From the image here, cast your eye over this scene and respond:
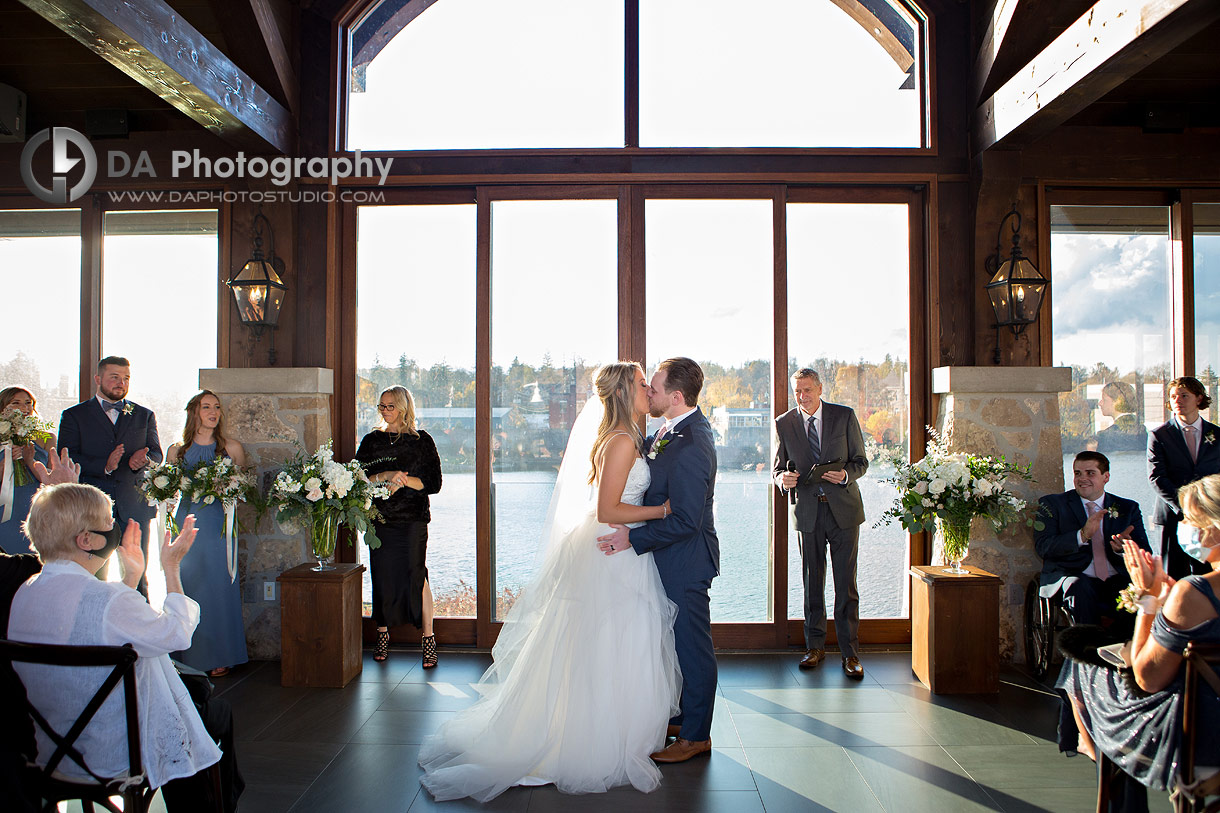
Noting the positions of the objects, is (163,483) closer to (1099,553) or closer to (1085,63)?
(1099,553)

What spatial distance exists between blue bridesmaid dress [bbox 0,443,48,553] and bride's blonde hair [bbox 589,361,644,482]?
3.44 metres

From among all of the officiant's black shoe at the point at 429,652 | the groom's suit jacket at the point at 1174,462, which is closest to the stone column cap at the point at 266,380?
the officiant's black shoe at the point at 429,652

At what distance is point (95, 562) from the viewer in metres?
2.26

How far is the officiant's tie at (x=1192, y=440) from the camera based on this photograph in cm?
444

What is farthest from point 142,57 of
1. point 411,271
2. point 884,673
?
point 884,673

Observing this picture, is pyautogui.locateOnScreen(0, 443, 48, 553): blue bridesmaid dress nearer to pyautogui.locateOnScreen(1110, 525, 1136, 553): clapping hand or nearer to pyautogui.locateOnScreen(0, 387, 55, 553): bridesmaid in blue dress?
pyautogui.locateOnScreen(0, 387, 55, 553): bridesmaid in blue dress

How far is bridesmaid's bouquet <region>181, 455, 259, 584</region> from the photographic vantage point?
4.28 meters

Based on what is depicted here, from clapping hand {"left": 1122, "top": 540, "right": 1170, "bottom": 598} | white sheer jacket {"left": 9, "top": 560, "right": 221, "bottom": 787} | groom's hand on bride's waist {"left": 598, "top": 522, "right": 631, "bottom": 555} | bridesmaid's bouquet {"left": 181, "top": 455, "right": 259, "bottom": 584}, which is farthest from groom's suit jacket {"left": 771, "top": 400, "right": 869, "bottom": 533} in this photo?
white sheer jacket {"left": 9, "top": 560, "right": 221, "bottom": 787}

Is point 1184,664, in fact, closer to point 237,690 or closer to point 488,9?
point 237,690

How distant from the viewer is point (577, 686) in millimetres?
3098

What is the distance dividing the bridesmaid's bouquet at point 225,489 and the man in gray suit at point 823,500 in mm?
3125

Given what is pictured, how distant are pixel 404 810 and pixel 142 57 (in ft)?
11.4

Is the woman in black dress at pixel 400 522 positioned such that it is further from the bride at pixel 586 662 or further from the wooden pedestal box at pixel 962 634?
the wooden pedestal box at pixel 962 634

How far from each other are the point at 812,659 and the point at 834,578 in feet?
1.64
